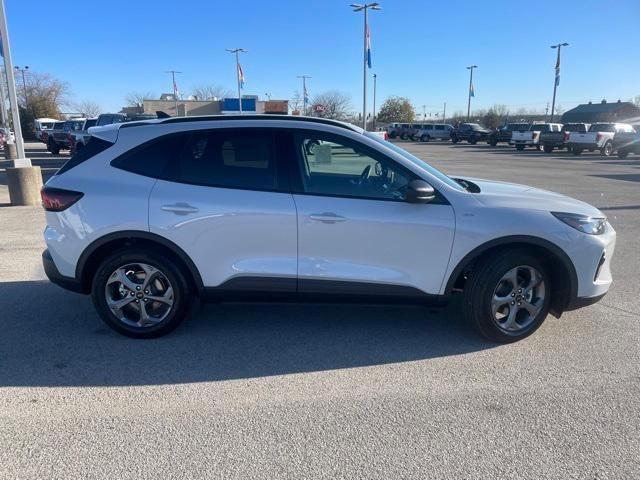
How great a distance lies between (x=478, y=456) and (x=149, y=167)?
3.05 m

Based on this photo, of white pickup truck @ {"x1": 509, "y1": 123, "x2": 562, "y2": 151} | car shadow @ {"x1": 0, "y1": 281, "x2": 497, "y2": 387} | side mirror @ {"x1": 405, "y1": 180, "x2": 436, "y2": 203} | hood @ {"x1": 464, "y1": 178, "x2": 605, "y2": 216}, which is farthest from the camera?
white pickup truck @ {"x1": 509, "y1": 123, "x2": 562, "y2": 151}

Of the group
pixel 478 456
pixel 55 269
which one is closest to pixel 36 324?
pixel 55 269

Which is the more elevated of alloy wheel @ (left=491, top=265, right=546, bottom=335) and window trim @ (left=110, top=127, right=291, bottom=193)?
window trim @ (left=110, top=127, right=291, bottom=193)

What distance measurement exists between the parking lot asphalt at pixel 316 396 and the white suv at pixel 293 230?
0.39 meters

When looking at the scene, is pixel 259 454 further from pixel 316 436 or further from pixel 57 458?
pixel 57 458

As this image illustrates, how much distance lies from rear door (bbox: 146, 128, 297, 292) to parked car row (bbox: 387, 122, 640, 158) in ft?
101

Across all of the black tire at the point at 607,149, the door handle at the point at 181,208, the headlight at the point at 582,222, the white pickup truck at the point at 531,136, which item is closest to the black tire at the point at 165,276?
the door handle at the point at 181,208

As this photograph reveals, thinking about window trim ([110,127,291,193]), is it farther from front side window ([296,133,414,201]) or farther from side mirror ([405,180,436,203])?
side mirror ([405,180,436,203])

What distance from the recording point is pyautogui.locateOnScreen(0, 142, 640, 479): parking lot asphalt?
2537 mm

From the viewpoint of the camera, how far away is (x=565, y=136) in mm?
31750

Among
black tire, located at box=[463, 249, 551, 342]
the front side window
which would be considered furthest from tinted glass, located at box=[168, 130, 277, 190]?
black tire, located at box=[463, 249, 551, 342]

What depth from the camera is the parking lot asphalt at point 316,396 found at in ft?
8.32

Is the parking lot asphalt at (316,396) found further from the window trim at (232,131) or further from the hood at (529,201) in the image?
the window trim at (232,131)

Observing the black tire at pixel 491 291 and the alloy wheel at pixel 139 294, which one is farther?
the alloy wheel at pixel 139 294
